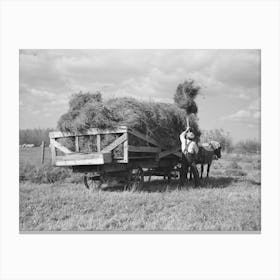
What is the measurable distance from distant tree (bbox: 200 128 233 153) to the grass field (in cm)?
138

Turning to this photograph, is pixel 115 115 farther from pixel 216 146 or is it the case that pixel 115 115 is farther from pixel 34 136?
pixel 216 146

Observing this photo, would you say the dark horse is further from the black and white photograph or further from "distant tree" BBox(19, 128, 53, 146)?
"distant tree" BBox(19, 128, 53, 146)

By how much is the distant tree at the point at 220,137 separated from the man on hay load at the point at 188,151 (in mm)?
680

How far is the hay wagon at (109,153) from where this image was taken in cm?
733

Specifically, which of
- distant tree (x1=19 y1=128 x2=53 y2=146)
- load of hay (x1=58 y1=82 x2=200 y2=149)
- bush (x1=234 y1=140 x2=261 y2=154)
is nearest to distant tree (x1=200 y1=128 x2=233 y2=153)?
bush (x1=234 y1=140 x2=261 y2=154)

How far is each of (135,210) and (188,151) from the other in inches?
102

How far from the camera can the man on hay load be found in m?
8.41

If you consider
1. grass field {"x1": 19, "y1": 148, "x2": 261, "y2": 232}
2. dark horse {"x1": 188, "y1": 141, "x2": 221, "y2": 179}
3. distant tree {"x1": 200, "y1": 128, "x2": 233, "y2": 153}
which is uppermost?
distant tree {"x1": 200, "y1": 128, "x2": 233, "y2": 153}

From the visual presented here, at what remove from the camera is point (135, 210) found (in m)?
6.53

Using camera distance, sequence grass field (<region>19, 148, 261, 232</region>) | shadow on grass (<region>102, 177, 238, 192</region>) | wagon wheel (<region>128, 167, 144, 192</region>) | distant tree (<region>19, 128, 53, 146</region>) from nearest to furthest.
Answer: grass field (<region>19, 148, 261, 232</region>) → distant tree (<region>19, 128, 53, 146</region>) → wagon wheel (<region>128, 167, 144, 192</region>) → shadow on grass (<region>102, 177, 238, 192</region>)

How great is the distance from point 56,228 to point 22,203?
108 centimetres

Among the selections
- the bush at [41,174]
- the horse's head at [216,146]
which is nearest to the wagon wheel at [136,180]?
the bush at [41,174]
